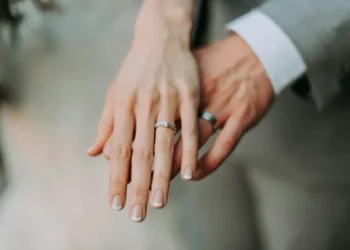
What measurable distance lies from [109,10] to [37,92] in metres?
0.19

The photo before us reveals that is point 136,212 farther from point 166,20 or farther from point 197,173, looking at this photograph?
point 166,20

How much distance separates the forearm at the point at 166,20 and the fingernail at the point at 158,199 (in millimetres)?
161

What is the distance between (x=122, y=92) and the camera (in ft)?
1.46

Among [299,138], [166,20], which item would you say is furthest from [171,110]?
[299,138]

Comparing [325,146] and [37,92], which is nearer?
[325,146]

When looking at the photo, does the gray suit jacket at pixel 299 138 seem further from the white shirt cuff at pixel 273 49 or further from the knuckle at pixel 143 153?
the knuckle at pixel 143 153

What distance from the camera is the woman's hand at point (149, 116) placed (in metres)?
0.40

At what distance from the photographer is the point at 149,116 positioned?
0.42m

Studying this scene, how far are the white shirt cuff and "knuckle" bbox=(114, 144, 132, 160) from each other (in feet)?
0.48

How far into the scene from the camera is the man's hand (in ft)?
1.40

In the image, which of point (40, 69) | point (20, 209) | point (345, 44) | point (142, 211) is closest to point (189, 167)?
point (142, 211)

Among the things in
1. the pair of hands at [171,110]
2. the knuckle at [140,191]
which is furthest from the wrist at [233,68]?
the knuckle at [140,191]

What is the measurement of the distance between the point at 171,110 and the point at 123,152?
0.18ft

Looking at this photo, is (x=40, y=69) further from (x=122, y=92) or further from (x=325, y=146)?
(x=325, y=146)
